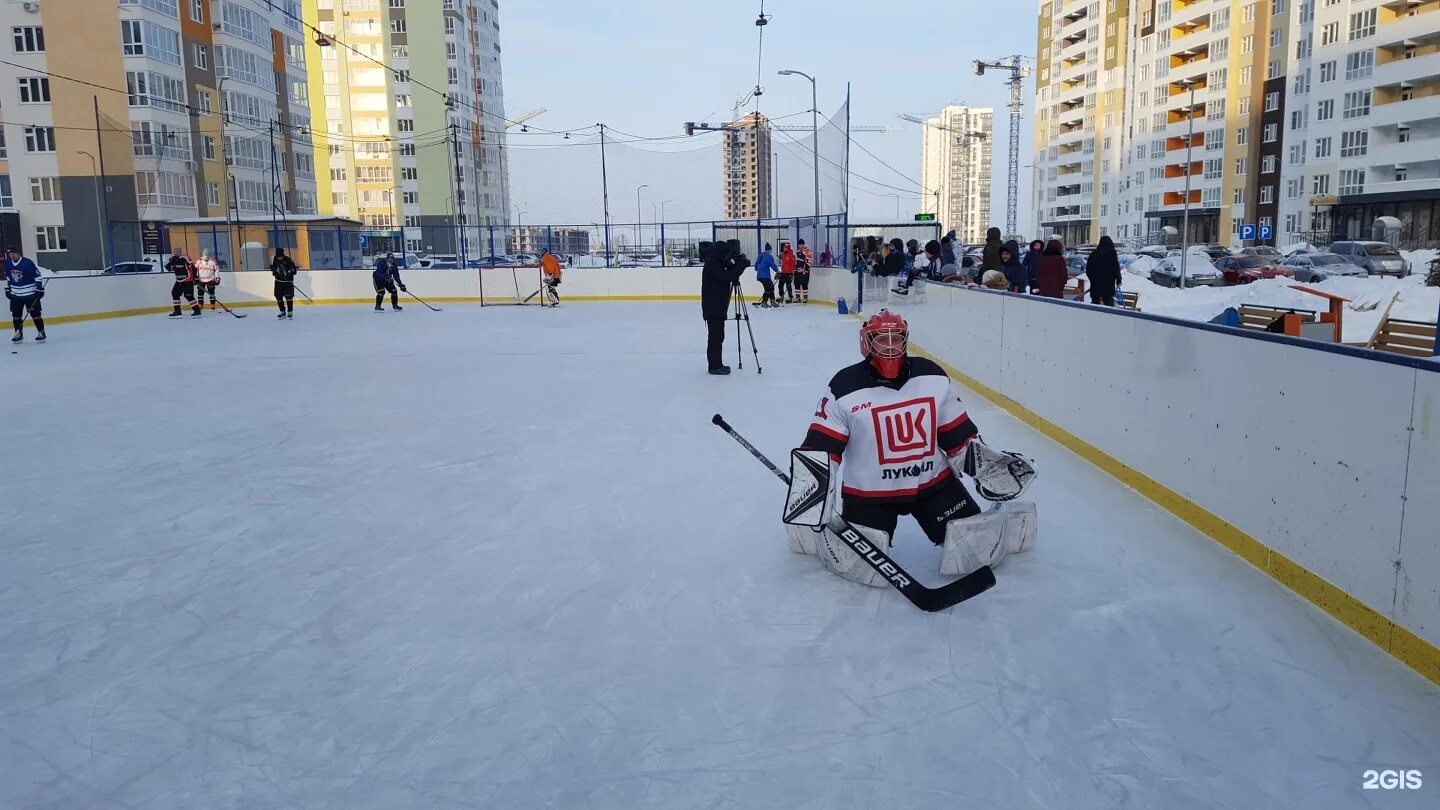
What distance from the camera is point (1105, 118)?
83.1 meters

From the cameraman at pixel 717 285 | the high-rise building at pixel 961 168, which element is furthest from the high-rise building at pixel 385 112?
the high-rise building at pixel 961 168

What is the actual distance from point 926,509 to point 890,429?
0.45 metres

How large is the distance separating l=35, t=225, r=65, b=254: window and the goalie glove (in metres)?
53.6

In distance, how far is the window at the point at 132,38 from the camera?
46.4 metres

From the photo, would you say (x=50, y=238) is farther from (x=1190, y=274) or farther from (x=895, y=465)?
(x=895, y=465)

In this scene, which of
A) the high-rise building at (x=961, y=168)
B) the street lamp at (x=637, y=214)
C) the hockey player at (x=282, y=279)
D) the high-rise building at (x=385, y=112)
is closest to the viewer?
the hockey player at (x=282, y=279)

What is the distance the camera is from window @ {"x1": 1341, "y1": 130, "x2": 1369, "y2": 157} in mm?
50162

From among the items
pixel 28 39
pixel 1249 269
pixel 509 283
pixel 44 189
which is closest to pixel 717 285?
pixel 509 283

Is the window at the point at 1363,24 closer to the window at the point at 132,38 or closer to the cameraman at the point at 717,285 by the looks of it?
the cameraman at the point at 717,285

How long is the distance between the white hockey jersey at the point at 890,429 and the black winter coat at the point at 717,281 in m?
7.06

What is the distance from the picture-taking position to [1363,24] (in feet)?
165

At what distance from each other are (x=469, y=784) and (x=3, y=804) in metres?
1.29

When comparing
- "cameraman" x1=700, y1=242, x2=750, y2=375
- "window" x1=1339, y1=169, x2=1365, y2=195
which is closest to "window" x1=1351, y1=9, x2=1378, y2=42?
"window" x1=1339, y1=169, x2=1365, y2=195

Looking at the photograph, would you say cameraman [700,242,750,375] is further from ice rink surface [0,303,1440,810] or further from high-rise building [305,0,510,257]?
high-rise building [305,0,510,257]
